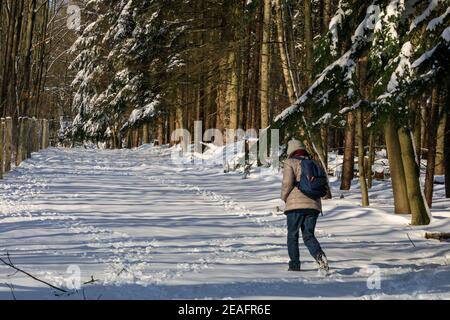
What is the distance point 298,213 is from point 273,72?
18395 mm

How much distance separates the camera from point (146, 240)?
8.67m

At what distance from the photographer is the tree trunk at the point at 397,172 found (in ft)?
38.0

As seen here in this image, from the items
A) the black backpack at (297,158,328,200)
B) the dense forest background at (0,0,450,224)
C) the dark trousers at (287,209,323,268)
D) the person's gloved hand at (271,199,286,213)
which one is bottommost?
the person's gloved hand at (271,199,286,213)

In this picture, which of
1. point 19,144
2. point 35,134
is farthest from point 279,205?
point 35,134

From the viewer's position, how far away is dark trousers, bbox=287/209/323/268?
7.01 metres

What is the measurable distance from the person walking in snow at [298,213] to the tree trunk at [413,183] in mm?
4273

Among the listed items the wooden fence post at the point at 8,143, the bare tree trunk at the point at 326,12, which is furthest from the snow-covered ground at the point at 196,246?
the bare tree trunk at the point at 326,12

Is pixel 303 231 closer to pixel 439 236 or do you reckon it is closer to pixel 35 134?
pixel 439 236

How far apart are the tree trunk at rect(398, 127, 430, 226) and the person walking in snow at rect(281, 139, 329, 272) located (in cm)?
427

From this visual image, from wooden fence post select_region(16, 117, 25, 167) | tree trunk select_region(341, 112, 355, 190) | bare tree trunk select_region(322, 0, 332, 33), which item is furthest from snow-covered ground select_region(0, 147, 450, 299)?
wooden fence post select_region(16, 117, 25, 167)

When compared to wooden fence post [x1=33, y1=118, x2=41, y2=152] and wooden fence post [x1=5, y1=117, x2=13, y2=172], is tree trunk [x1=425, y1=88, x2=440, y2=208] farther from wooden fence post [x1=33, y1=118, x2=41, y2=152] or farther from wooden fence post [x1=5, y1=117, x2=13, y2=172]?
wooden fence post [x1=33, y1=118, x2=41, y2=152]

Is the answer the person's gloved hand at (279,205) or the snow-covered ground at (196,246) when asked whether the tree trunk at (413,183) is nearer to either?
the snow-covered ground at (196,246)
